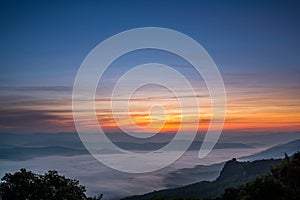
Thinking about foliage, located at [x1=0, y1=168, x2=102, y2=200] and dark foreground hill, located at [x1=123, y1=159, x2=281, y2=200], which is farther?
dark foreground hill, located at [x1=123, y1=159, x2=281, y2=200]

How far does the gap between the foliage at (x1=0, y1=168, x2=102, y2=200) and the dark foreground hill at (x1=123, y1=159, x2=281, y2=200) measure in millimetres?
80502

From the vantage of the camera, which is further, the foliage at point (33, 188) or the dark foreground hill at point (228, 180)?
the dark foreground hill at point (228, 180)

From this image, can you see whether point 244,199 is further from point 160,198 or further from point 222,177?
point 222,177

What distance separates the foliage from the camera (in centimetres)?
3145

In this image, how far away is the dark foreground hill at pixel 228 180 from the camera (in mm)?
114900

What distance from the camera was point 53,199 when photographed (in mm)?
32156

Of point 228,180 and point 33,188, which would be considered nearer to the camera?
point 33,188

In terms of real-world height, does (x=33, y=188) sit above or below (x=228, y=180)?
below

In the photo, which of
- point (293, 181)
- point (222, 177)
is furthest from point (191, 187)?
point (293, 181)

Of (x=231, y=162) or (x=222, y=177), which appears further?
(x=231, y=162)

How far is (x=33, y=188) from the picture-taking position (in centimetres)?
3212

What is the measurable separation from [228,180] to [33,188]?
11362cm

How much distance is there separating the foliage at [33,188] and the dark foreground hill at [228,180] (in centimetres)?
8050

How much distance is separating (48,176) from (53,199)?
3.07 m
